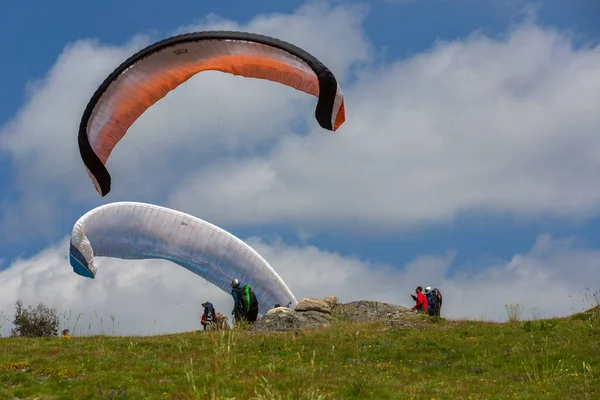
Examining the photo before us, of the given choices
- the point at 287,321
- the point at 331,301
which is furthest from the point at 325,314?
the point at 331,301

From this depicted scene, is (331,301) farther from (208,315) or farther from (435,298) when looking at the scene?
(208,315)

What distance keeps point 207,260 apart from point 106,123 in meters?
12.8

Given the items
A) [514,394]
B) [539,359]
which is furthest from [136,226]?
[514,394]

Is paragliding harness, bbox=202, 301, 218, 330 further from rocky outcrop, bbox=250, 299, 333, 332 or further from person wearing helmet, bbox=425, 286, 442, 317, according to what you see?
person wearing helmet, bbox=425, 286, 442, 317

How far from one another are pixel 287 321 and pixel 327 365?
31.9ft

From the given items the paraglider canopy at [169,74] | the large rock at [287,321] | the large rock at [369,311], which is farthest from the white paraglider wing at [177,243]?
the paraglider canopy at [169,74]

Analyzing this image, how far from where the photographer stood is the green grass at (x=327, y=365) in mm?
13906

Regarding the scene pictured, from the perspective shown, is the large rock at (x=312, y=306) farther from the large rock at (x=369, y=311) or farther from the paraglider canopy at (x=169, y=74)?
the paraglider canopy at (x=169, y=74)

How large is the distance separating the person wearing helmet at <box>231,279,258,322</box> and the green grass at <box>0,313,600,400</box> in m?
4.86

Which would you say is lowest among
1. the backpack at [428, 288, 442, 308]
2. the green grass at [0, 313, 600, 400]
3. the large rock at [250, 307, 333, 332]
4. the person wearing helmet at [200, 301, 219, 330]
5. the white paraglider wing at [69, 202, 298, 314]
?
the green grass at [0, 313, 600, 400]

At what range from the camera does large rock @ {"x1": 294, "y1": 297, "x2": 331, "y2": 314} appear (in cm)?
3034

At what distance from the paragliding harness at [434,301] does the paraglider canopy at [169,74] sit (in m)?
15.8

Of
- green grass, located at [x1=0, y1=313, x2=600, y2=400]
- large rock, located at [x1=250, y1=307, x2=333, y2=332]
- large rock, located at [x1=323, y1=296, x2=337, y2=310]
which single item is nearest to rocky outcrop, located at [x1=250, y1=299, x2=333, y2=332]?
large rock, located at [x1=250, y1=307, x2=333, y2=332]

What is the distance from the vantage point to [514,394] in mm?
13852
